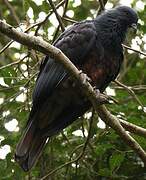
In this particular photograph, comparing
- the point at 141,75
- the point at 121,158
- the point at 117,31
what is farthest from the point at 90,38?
the point at 141,75

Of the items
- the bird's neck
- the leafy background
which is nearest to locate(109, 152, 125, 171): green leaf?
the leafy background

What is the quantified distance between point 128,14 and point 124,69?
1975mm

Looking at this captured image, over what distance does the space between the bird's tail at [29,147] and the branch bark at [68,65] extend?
0.79 meters

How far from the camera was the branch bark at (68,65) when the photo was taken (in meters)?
3.78

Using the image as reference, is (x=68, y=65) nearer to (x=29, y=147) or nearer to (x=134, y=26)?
(x=29, y=147)

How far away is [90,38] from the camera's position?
4957 mm

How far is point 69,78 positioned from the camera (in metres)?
4.93

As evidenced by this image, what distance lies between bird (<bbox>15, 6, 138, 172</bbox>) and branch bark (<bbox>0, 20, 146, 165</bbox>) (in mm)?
435

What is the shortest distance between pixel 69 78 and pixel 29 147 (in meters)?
0.71

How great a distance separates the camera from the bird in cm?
489

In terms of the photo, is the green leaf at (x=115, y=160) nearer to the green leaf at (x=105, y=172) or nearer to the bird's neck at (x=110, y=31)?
the green leaf at (x=105, y=172)

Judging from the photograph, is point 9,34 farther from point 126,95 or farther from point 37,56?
point 126,95

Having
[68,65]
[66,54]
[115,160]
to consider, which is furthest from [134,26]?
[68,65]

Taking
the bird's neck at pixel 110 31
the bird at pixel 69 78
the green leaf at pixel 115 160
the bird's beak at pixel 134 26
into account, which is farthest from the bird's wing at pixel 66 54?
the green leaf at pixel 115 160
